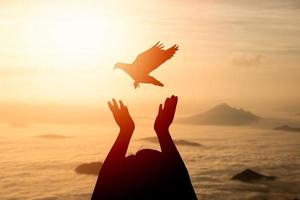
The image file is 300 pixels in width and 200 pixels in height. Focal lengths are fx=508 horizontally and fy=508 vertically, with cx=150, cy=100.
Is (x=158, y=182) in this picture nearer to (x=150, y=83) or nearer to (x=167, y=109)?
(x=167, y=109)

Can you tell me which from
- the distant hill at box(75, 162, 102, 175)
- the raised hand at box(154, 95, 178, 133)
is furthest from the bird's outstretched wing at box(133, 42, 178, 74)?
the distant hill at box(75, 162, 102, 175)

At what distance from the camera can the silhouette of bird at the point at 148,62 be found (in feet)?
38.5

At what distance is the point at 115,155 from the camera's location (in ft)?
34.7

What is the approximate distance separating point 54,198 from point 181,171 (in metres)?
61.4

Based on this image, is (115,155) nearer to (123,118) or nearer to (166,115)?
(123,118)

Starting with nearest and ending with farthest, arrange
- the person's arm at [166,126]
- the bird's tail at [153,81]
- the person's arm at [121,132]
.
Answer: the person's arm at [121,132] → the person's arm at [166,126] → the bird's tail at [153,81]

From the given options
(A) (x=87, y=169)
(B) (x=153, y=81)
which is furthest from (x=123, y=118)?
(A) (x=87, y=169)

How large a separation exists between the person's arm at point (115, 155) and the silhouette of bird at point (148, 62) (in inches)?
47.0

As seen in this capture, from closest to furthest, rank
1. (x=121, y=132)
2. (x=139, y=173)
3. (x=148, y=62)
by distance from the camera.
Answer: (x=139, y=173), (x=121, y=132), (x=148, y=62)

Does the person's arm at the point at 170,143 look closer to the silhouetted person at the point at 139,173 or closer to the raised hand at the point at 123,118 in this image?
the silhouetted person at the point at 139,173

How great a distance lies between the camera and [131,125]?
10.8 meters

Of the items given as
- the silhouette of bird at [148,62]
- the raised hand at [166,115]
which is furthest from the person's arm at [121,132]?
the silhouette of bird at [148,62]

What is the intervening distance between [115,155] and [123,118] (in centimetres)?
80

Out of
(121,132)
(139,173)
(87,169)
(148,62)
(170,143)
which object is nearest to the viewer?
(139,173)
